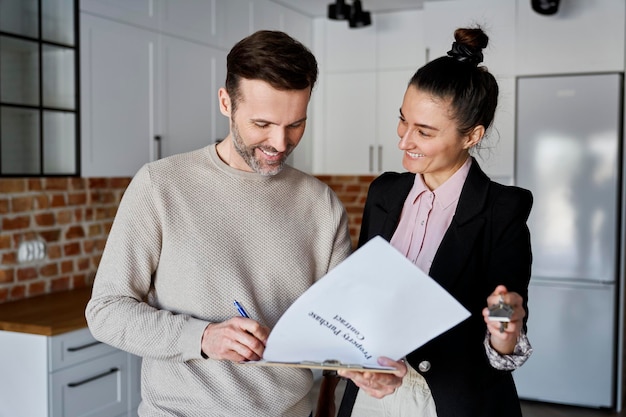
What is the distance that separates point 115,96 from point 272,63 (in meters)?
2.18

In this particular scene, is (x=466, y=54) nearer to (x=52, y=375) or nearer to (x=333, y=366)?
(x=333, y=366)

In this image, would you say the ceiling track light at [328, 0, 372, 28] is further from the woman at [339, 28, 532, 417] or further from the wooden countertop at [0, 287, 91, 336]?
the woman at [339, 28, 532, 417]

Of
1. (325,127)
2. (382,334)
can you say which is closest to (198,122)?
(325,127)

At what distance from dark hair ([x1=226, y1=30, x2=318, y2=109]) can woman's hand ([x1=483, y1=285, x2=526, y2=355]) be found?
526 millimetres

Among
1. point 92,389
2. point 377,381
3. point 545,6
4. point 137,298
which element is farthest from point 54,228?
point 545,6

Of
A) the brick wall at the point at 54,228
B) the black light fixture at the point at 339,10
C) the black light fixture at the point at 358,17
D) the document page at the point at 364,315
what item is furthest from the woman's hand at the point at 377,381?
the black light fixture at the point at 358,17

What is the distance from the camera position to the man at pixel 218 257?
1.33 metres

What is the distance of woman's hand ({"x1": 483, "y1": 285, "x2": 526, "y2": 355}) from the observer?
3.84 ft

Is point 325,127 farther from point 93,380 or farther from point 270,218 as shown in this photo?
point 270,218

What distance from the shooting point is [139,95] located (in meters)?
3.51

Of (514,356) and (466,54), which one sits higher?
(466,54)

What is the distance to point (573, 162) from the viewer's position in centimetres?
442

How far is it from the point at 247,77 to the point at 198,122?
8.74 ft

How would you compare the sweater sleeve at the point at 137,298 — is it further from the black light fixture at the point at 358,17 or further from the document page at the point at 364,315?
the black light fixture at the point at 358,17
